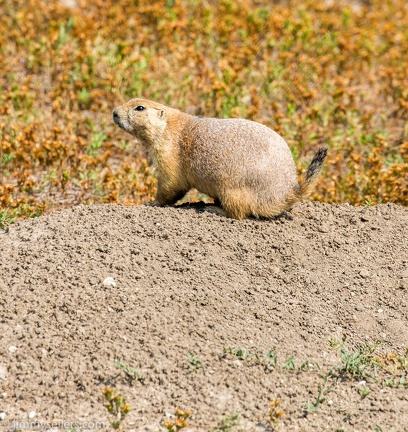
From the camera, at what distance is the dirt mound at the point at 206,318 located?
13.3ft

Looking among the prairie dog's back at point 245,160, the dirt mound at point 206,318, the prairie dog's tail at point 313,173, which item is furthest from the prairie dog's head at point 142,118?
the prairie dog's tail at point 313,173

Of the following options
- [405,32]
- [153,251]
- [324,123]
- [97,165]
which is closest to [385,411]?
[153,251]

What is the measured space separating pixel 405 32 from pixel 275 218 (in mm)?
6785

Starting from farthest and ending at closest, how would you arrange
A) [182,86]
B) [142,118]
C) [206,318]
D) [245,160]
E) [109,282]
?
[182,86], [142,118], [245,160], [109,282], [206,318]

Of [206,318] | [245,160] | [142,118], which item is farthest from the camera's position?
[142,118]

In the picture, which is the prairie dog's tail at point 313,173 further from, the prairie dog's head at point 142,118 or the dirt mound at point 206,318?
the prairie dog's head at point 142,118

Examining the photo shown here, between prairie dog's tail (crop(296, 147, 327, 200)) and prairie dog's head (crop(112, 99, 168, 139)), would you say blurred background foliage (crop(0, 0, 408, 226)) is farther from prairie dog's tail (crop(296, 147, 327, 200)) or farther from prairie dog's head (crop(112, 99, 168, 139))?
prairie dog's tail (crop(296, 147, 327, 200))

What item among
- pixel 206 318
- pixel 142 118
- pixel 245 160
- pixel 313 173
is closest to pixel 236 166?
pixel 245 160

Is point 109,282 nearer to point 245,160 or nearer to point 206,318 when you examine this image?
point 206,318

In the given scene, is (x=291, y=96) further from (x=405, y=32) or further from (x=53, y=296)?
(x=53, y=296)

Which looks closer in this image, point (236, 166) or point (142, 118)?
point (236, 166)

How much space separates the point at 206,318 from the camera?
14.9 feet

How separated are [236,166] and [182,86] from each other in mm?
3103

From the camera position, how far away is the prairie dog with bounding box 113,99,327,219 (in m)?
5.38
